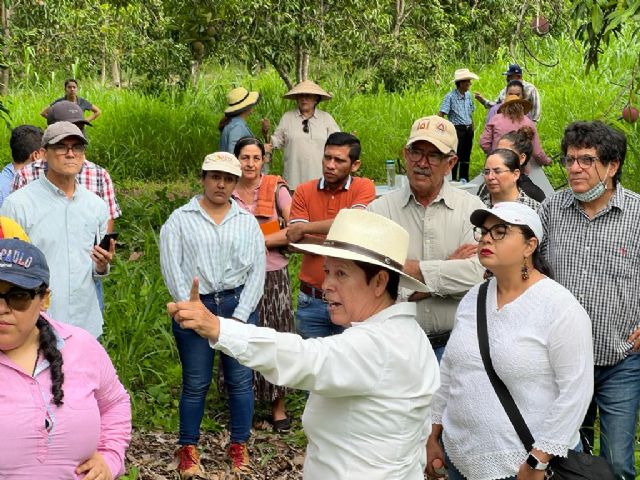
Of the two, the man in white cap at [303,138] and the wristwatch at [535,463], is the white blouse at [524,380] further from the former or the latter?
the man in white cap at [303,138]

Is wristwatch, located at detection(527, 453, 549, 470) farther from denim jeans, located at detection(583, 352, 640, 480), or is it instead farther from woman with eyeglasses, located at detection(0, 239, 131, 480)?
woman with eyeglasses, located at detection(0, 239, 131, 480)

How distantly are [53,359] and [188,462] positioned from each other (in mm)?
2689

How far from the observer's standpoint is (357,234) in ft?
9.56

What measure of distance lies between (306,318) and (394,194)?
4.00ft

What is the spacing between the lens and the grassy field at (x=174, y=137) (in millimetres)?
6691

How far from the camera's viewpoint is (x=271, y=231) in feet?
19.6

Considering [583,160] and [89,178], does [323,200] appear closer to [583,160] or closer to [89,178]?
[89,178]

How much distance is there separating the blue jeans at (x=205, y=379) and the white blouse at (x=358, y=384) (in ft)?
7.92

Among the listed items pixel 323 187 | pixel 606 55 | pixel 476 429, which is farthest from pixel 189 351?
pixel 606 55

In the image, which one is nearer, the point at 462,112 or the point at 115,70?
the point at 462,112

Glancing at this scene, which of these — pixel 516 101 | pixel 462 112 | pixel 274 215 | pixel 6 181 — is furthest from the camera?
pixel 462 112

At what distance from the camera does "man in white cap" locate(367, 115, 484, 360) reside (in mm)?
4422

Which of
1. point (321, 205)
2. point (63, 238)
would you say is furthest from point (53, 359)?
point (321, 205)

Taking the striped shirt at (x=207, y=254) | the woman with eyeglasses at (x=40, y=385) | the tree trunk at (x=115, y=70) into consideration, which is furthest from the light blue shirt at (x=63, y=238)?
the tree trunk at (x=115, y=70)
